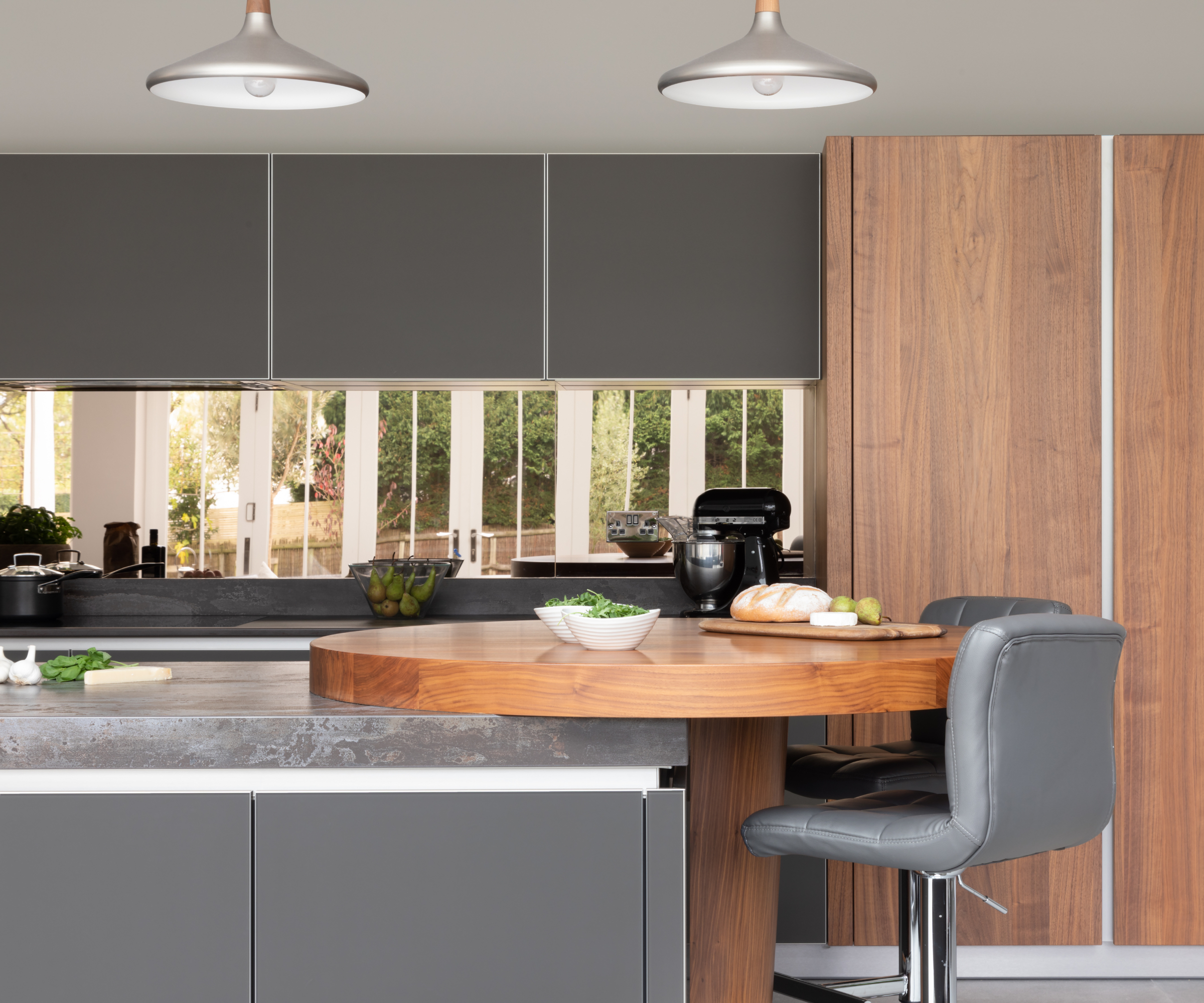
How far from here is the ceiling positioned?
3.63m

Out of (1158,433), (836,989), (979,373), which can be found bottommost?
(836,989)

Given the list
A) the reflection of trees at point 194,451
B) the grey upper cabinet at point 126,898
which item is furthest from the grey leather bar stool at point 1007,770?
the reflection of trees at point 194,451

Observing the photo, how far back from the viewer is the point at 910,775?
7.04ft

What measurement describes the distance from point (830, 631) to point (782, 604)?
0.21 m

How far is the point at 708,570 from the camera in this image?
2830mm

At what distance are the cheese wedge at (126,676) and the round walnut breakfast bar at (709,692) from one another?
1.04 ft

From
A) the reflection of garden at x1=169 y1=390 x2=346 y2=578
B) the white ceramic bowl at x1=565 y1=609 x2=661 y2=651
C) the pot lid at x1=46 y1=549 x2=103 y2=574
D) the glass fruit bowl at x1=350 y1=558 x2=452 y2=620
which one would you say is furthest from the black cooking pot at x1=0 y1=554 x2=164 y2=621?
the white ceramic bowl at x1=565 y1=609 x2=661 y2=651

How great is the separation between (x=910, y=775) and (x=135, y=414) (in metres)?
2.70

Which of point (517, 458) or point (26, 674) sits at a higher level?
point (517, 458)

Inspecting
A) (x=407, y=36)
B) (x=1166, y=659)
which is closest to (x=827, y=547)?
(x=1166, y=659)

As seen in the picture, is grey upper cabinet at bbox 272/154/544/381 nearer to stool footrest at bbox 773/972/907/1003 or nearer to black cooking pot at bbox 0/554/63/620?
black cooking pot at bbox 0/554/63/620

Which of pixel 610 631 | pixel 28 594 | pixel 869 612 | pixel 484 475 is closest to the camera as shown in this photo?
pixel 610 631

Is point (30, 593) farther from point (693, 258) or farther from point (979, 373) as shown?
point (979, 373)

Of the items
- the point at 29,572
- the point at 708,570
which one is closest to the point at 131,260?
the point at 29,572
